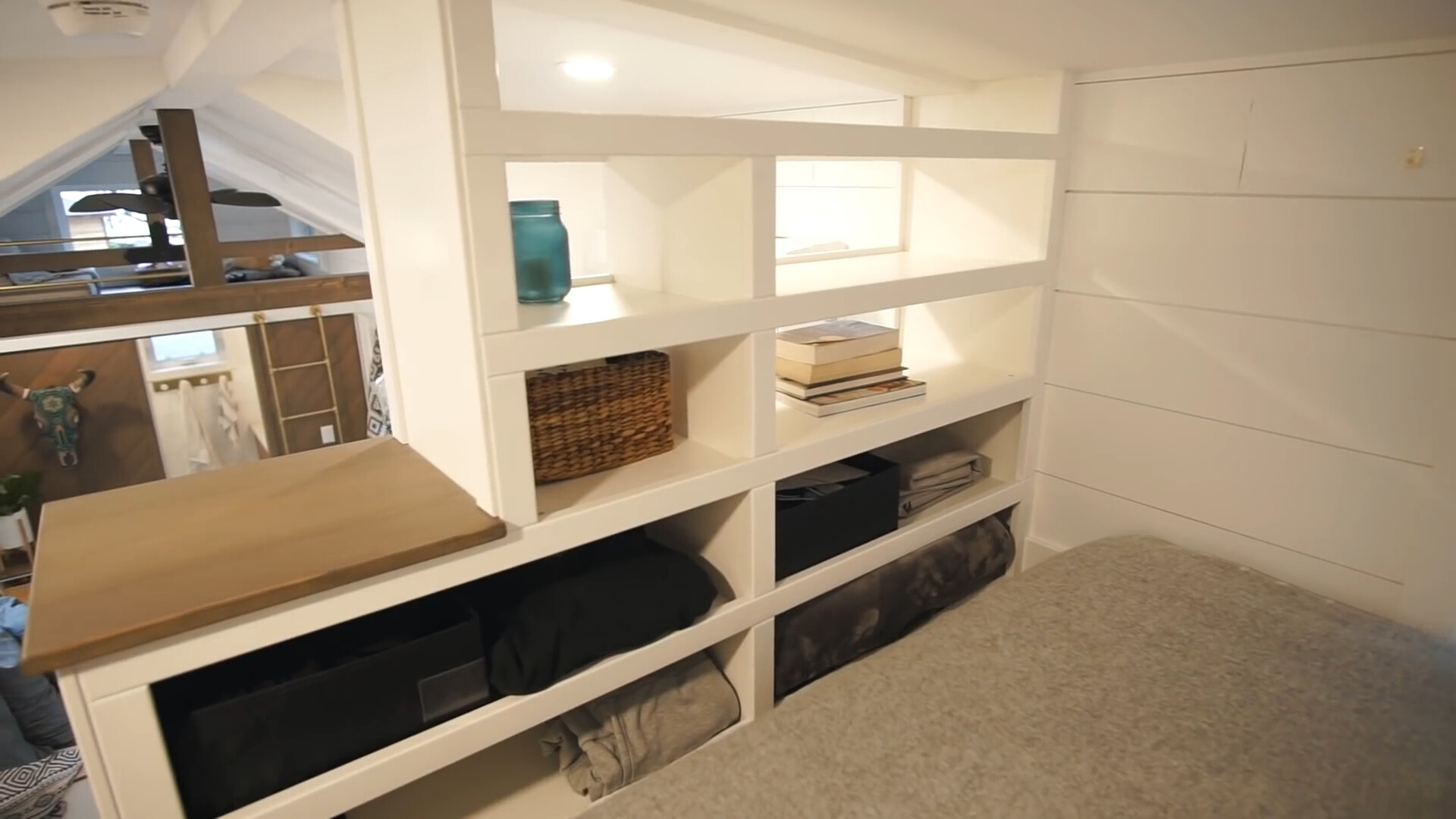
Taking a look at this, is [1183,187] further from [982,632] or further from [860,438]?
[982,632]

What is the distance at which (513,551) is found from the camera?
1.09 meters

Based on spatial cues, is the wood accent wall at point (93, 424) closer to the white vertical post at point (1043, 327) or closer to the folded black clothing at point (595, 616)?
the folded black clothing at point (595, 616)

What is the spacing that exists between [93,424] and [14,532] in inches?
22.2

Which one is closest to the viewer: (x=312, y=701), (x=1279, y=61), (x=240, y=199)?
(x=312, y=701)

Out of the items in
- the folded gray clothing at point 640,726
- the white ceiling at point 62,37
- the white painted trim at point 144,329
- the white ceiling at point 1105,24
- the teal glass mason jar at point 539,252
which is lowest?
the folded gray clothing at point 640,726

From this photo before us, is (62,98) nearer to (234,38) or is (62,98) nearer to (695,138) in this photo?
(234,38)

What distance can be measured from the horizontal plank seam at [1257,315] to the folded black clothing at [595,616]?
3.51 ft

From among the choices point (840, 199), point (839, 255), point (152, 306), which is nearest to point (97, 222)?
point (152, 306)

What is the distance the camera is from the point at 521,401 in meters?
1.05

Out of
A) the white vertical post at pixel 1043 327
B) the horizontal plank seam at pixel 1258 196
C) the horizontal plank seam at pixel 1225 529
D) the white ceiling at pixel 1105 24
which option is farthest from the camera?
the white vertical post at pixel 1043 327

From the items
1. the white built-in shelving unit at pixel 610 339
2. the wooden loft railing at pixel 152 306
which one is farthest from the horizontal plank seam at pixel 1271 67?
the wooden loft railing at pixel 152 306

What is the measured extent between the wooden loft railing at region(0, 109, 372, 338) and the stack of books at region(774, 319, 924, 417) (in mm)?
2137

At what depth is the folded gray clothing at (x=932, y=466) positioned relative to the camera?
175 cm

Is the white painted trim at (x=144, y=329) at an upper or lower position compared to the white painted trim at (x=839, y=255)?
lower
